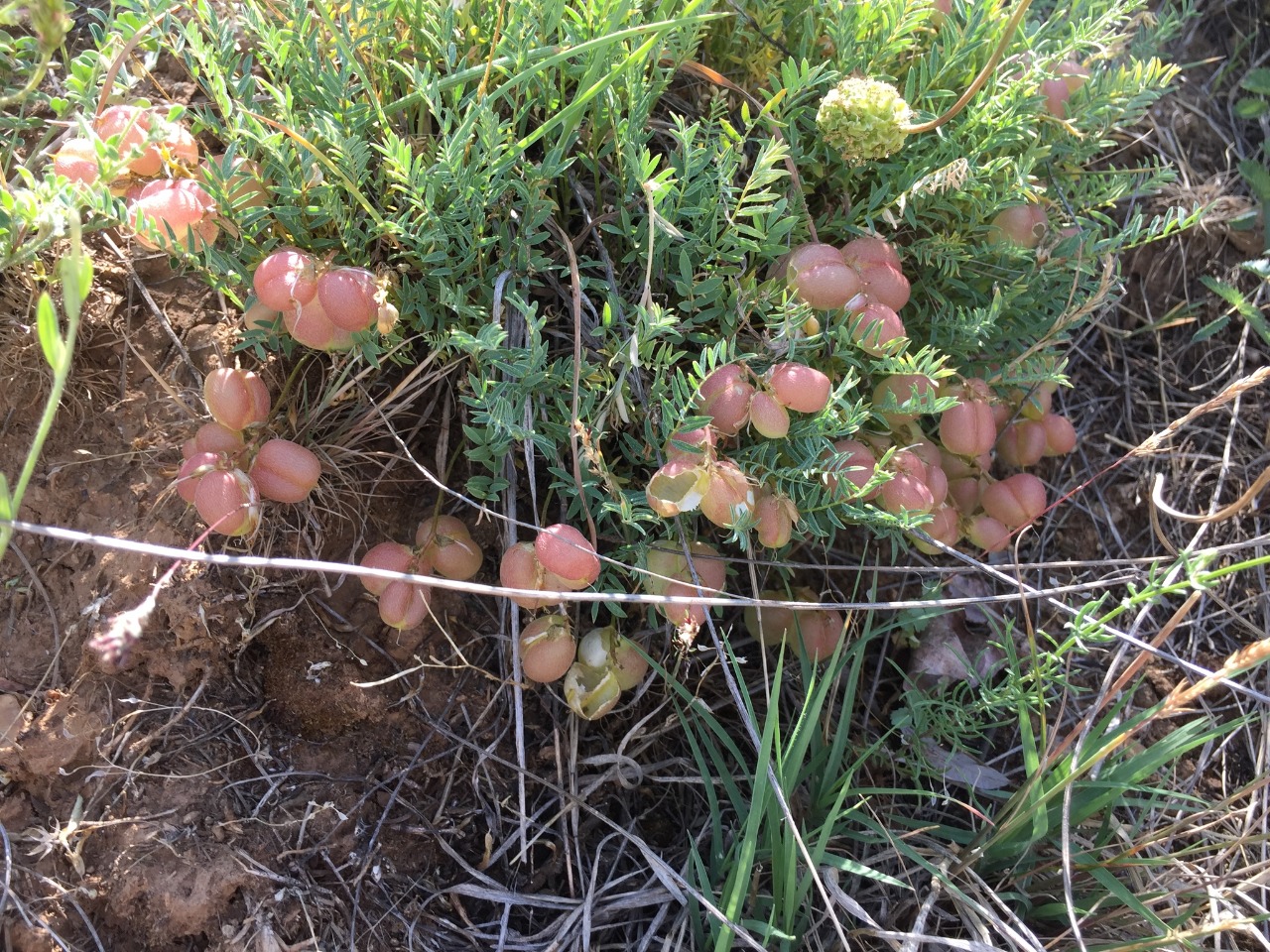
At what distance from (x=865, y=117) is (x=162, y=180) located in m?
1.22

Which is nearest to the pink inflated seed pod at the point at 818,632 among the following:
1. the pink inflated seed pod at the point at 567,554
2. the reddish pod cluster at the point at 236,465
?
the pink inflated seed pod at the point at 567,554

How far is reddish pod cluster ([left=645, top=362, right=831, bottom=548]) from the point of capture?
5.22ft

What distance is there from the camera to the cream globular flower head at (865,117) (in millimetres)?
1619

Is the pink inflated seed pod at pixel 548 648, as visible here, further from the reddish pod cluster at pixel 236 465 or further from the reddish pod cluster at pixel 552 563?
the reddish pod cluster at pixel 236 465

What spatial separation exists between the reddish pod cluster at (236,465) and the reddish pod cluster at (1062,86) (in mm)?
1714

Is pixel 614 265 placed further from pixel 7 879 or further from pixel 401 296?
pixel 7 879

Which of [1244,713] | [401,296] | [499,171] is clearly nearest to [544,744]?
[401,296]

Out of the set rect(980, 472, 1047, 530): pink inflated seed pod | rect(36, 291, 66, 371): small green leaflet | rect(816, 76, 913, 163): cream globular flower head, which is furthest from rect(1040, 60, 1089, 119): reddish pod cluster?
rect(36, 291, 66, 371): small green leaflet

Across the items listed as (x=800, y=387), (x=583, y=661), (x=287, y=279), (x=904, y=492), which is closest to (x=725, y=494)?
(x=800, y=387)

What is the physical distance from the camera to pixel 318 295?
1548 mm

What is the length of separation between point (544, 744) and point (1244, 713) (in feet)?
5.72

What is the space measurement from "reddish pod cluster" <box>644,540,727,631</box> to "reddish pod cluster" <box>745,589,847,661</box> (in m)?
0.18

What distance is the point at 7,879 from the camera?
5.26 feet

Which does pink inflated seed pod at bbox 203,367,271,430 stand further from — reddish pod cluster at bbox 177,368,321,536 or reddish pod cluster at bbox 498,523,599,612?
reddish pod cluster at bbox 498,523,599,612
